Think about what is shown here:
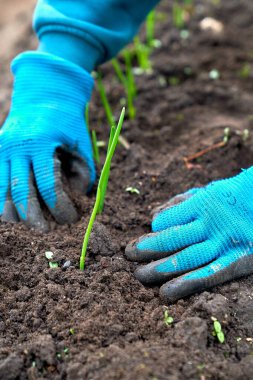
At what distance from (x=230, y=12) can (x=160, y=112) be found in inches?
55.3

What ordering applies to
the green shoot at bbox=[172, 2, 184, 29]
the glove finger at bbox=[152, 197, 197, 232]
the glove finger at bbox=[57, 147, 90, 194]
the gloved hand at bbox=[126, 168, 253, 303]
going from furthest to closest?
the green shoot at bbox=[172, 2, 184, 29] → the glove finger at bbox=[57, 147, 90, 194] → the glove finger at bbox=[152, 197, 197, 232] → the gloved hand at bbox=[126, 168, 253, 303]

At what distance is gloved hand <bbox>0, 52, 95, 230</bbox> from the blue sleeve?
0.18 meters

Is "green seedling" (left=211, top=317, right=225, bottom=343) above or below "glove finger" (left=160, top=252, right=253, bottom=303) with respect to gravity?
below

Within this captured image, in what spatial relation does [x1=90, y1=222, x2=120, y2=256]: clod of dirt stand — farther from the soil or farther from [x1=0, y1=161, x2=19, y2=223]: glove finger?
[x1=0, y1=161, x2=19, y2=223]: glove finger

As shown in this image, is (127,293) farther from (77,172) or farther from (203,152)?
(203,152)

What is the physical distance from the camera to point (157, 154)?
7.47ft

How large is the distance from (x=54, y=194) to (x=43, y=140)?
9.3 inches

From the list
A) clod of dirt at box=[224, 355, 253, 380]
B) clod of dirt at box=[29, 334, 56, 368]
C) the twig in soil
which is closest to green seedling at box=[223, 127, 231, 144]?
the twig in soil

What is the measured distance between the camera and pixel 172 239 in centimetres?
158

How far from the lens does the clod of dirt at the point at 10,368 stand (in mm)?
1300

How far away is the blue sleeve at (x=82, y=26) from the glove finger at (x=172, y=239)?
3.41ft

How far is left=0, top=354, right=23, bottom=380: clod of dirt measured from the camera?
4.26 feet

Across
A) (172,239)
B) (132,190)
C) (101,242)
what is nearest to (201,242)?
(172,239)

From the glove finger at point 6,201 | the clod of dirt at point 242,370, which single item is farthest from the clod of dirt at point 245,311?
the glove finger at point 6,201
